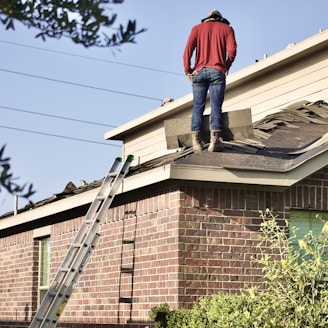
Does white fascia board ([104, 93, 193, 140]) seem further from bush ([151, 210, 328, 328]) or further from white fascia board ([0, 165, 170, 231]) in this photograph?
bush ([151, 210, 328, 328])

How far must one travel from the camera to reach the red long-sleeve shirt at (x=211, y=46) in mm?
12062

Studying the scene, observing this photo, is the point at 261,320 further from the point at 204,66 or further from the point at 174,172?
the point at 204,66

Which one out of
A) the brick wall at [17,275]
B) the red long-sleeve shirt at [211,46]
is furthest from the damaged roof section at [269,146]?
the brick wall at [17,275]

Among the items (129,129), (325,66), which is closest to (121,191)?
(325,66)

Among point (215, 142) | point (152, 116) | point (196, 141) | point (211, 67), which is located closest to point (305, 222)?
point (215, 142)

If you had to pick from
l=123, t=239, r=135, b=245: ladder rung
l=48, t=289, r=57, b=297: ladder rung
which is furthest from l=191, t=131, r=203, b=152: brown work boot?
l=48, t=289, r=57, b=297: ladder rung

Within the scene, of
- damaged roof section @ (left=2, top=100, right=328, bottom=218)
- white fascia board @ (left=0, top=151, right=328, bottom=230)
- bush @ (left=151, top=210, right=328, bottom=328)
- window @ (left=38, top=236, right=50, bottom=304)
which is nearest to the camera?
bush @ (left=151, top=210, right=328, bottom=328)

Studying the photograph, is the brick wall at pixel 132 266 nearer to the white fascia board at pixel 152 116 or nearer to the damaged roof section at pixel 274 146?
the damaged roof section at pixel 274 146

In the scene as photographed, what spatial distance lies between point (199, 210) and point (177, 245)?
0.57 m

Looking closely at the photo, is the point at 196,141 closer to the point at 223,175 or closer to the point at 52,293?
the point at 223,175

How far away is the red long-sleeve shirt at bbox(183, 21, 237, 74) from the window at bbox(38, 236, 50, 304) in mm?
6018

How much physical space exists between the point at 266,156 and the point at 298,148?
695mm

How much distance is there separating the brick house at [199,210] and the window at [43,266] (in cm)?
108

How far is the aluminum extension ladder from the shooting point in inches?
470
